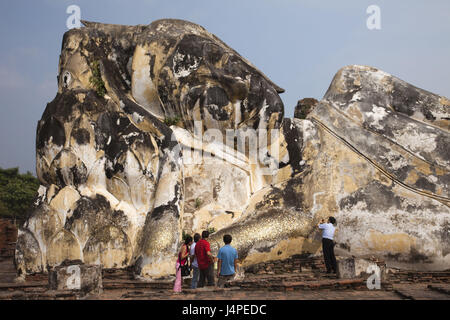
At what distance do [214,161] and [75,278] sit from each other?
3.34 metres

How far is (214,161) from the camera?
8.77 m

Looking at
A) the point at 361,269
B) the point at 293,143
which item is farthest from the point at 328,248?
the point at 293,143

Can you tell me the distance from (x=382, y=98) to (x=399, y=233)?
2520mm

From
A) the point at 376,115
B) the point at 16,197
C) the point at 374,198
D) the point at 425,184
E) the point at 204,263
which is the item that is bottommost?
the point at 204,263

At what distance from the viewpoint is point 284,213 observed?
8.26 meters

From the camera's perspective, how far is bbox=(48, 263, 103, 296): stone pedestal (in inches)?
244

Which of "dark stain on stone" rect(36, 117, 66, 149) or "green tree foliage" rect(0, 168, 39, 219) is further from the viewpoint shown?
"green tree foliage" rect(0, 168, 39, 219)

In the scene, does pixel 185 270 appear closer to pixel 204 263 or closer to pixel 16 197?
pixel 204 263

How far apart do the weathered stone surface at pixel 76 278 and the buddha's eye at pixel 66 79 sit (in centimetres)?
408

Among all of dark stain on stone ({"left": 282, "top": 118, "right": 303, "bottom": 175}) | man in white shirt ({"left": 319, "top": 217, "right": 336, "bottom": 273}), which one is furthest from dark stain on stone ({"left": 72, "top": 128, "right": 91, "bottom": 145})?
man in white shirt ({"left": 319, "top": 217, "right": 336, "bottom": 273})

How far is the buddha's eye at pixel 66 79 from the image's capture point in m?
9.26

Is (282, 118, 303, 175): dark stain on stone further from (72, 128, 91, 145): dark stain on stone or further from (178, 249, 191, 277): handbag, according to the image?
(72, 128, 91, 145): dark stain on stone

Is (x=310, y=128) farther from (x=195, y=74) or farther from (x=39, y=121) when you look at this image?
(x=39, y=121)
